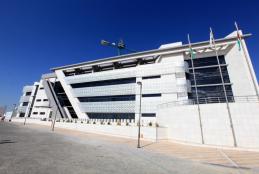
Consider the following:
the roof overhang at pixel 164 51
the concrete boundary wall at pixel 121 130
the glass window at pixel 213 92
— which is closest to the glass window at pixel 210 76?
the glass window at pixel 213 92

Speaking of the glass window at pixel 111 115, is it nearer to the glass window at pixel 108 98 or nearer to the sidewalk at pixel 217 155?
the glass window at pixel 108 98

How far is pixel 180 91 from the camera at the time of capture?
113ft

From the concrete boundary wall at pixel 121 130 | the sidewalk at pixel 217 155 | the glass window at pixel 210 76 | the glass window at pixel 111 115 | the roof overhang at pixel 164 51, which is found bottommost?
the sidewalk at pixel 217 155

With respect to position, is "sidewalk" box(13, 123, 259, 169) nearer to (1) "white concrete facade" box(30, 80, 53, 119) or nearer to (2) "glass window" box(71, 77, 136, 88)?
(2) "glass window" box(71, 77, 136, 88)

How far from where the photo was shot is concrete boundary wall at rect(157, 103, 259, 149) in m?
15.9

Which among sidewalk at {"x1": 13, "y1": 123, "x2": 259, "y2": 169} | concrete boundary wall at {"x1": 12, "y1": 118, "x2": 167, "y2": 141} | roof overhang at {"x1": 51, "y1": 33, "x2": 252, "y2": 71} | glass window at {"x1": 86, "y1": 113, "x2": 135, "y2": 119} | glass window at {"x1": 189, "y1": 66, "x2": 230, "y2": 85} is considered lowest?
sidewalk at {"x1": 13, "y1": 123, "x2": 259, "y2": 169}

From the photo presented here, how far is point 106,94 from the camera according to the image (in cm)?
4434

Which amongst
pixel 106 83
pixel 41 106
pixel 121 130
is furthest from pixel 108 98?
Answer: pixel 41 106

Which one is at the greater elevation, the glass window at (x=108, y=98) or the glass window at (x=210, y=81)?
the glass window at (x=210, y=81)

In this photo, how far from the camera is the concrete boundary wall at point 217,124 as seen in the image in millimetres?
15914

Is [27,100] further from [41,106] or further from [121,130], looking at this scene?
[121,130]

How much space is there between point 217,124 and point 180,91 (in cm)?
1736

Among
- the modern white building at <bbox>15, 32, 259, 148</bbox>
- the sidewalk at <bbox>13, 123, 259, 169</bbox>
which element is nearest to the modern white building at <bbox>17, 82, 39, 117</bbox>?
the modern white building at <bbox>15, 32, 259, 148</bbox>

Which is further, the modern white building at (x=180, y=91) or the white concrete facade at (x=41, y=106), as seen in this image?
the white concrete facade at (x=41, y=106)
